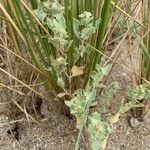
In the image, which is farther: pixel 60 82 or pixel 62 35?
pixel 60 82

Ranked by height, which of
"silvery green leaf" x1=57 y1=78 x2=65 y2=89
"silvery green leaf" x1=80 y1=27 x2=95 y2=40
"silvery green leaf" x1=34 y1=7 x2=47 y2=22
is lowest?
"silvery green leaf" x1=57 y1=78 x2=65 y2=89

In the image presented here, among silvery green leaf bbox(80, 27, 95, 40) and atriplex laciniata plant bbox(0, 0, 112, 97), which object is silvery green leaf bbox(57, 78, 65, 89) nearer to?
atriplex laciniata plant bbox(0, 0, 112, 97)

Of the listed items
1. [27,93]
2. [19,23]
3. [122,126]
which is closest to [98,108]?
[122,126]

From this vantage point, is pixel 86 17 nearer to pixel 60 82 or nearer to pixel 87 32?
pixel 87 32

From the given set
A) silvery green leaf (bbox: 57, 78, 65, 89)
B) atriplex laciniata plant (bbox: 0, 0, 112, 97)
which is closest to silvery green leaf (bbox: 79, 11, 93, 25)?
atriplex laciniata plant (bbox: 0, 0, 112, 97)

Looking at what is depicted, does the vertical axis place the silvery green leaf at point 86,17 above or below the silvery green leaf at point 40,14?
below

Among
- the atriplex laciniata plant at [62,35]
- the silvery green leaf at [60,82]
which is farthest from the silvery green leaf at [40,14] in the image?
the silvery green leaf at [60,82]

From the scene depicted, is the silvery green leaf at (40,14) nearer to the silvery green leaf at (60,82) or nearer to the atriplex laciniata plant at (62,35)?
the atriplex laciniata plant at (62,35)

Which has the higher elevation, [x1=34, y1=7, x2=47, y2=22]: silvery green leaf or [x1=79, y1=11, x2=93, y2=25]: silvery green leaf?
[x1=34, y1=7, x2=47, y2=22]: silvery green leaf

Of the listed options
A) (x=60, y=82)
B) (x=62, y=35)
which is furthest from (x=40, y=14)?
(x=60, y=82)

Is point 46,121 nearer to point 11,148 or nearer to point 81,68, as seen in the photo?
point 11,148

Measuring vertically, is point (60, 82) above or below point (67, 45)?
below

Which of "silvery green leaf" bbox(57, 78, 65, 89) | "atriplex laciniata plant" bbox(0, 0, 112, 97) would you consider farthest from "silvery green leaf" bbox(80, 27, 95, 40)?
"silvery green leaf" bbox(57, 78, 65, 89)
